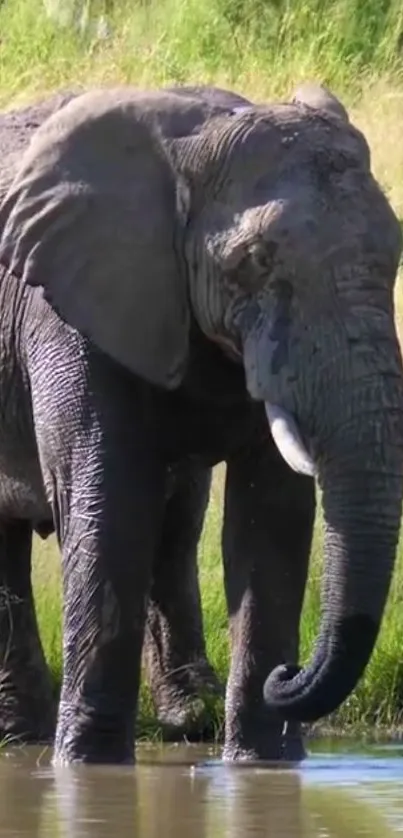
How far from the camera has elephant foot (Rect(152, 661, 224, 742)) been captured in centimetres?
984

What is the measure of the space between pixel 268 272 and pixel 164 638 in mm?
2539

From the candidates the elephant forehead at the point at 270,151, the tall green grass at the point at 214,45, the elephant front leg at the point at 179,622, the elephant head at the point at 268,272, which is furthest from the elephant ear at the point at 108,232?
the tall green grass at the point at 214,45

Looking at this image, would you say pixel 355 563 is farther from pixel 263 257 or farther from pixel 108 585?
pixel 108 585

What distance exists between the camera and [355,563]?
767cm

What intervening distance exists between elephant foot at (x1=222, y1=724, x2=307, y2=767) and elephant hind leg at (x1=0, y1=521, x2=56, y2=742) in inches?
46.1

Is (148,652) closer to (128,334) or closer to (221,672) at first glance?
(221,672)

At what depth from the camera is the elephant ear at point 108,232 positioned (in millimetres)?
8445

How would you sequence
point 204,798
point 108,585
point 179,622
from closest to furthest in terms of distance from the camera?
point 204,798 → point 108,585 → point 179,622

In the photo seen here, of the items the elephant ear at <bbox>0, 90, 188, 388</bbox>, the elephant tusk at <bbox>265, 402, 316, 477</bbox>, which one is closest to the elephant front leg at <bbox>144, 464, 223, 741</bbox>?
the elephant ear at <bbox>0, 90, 188, 388</bbox>

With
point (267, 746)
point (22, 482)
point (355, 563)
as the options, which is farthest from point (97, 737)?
point (355, 563)

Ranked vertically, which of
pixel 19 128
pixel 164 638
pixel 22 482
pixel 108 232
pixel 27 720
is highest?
pixel 19 128

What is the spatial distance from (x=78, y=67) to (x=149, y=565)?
1100 centimetres

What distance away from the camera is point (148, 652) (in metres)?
10.3

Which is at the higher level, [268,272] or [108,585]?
[268,272]
